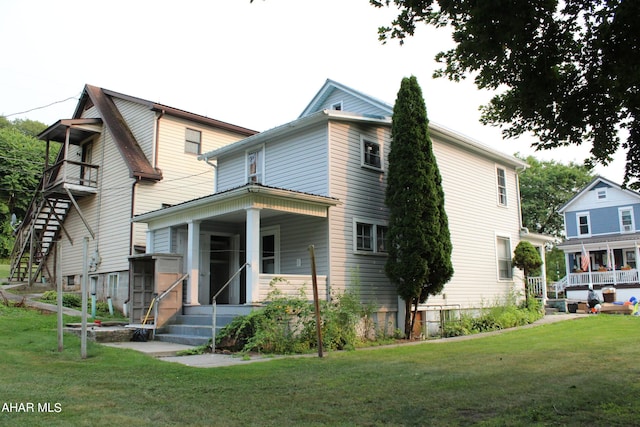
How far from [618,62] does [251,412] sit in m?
5.85

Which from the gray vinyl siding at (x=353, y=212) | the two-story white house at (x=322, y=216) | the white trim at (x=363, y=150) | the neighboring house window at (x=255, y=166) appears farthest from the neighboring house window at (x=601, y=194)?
the neighboring house window at (x=255, y=166)

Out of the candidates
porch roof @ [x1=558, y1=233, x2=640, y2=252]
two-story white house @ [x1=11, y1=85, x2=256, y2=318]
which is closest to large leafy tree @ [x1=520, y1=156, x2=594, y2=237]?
porch roof @ [x1=558, y1=233, x2=640, y2=252]

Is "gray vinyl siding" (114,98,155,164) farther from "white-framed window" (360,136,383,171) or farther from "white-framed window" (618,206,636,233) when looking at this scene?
"white-framed window" (618,206,636,233)

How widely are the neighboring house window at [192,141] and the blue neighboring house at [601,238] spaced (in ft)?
80.9

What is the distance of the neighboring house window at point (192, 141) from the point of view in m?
20.9

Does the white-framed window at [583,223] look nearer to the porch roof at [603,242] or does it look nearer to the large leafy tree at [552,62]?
the porch roof at [603,242]

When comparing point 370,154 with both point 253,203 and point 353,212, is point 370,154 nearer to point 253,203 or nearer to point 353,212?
point 353,212

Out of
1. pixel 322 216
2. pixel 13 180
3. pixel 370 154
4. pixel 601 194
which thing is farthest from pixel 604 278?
pixel 13 180

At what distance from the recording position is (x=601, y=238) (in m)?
35.2

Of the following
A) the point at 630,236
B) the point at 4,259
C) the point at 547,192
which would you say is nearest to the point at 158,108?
the point at 4,259

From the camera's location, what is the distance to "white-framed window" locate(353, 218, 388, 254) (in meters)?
14.4

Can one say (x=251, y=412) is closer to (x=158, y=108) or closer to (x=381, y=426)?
(x=381, y=426)

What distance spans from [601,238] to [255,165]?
28.3 m

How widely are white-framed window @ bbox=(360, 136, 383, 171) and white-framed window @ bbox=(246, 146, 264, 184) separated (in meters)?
3.26
